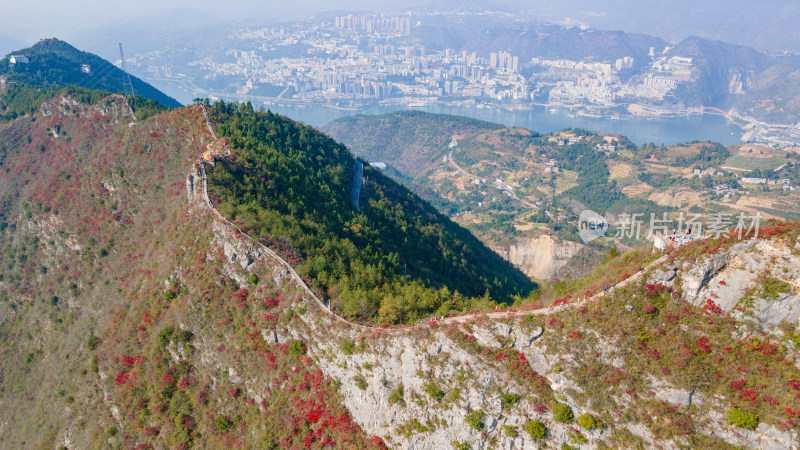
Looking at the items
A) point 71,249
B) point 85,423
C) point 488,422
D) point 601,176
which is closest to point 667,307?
point 488,422

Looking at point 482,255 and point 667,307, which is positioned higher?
point 667,307

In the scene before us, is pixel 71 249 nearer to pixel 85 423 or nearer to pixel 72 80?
pixel 85 423

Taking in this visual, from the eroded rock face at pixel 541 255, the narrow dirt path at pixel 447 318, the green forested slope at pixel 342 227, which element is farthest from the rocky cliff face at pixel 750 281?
the eroded rock face at pixel 541 255

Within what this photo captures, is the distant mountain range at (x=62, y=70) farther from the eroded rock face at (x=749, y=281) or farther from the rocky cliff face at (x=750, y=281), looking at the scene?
the eroded rock face at (x=749, y=281)

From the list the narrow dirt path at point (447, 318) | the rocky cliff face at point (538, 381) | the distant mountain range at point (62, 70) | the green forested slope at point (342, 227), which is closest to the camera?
the rocky cliff face at point (538, 381)

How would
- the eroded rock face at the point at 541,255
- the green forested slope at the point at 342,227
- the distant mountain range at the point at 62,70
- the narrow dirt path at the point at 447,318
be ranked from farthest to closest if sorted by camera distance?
the eroded rock face at the point at 541,255 < the distant mountain range at the point at 62,70 < the green forested slope at the point at 342,227 < the narrow dirt path at the point at 447,318

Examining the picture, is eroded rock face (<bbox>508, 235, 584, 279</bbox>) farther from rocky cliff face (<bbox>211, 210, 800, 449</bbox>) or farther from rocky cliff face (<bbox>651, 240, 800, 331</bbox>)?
rocky cliff face (<bbox>211, 210, 800, 449</bbox>)

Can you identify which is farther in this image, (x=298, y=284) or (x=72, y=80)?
(x=72, y=80)
